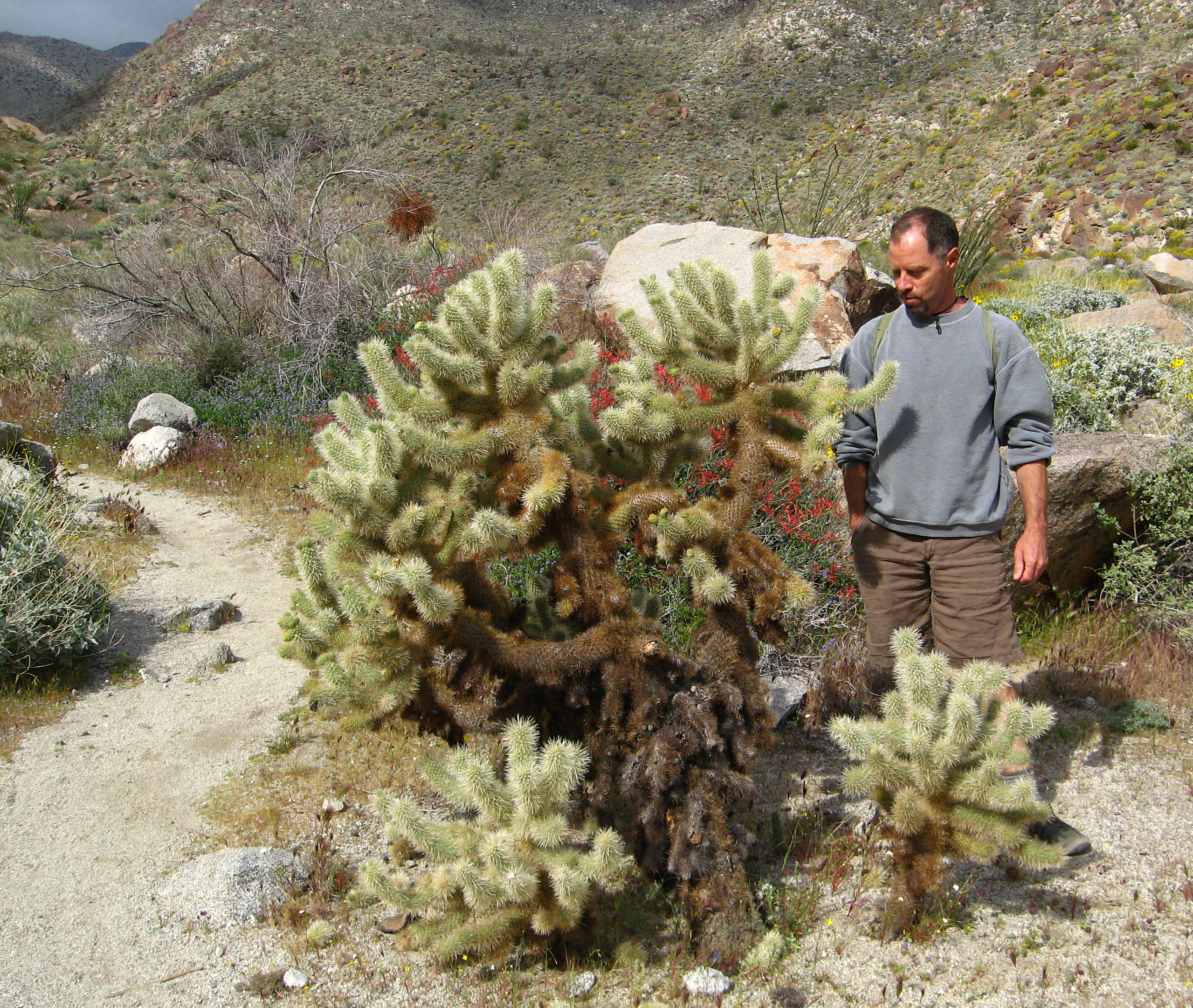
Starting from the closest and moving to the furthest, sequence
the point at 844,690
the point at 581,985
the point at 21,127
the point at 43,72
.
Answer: the point at 581,985 < the point at 844,690 < the point at 21,127 < the point at 43,72

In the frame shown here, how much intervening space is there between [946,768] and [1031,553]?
0.97m

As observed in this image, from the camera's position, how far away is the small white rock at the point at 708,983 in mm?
2500

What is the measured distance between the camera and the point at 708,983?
2.51m

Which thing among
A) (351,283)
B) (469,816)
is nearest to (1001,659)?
(469,816)

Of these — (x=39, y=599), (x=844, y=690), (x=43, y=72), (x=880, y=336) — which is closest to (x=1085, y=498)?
(x=844, y=690)

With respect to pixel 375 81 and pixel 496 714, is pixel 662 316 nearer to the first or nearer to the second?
pixel 496 714

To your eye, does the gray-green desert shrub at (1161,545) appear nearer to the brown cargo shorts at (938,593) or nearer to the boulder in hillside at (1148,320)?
the brown cargo shorts at (938,593)

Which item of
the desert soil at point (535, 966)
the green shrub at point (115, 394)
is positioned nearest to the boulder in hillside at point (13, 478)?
the desert soil at point (535, 966)

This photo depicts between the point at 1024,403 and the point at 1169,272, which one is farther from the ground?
the point at 1024,403

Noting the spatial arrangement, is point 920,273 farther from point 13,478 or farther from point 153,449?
point 153,449

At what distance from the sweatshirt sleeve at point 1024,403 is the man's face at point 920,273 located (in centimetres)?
27

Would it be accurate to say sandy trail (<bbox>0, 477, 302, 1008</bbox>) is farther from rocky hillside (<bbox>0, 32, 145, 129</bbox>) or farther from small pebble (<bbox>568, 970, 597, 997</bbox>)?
rocky hillside (<bbox>0, 32, 145, 129</bbox>)

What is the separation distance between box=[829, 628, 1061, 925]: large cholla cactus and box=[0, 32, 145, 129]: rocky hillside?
176 feet

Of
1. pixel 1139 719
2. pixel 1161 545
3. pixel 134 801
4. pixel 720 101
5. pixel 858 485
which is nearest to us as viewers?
pixel 858 485
